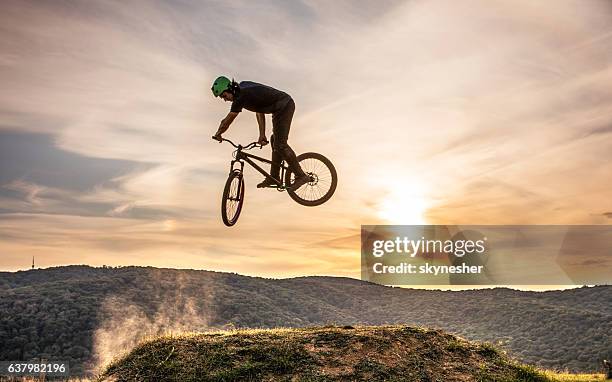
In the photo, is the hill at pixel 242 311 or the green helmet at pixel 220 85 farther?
the hill at pixel 242 311

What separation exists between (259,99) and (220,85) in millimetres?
1361

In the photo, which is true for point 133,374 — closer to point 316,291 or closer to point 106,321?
point 106,321

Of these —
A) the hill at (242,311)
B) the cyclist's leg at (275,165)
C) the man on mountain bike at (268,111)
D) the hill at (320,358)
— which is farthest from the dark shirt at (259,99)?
the hill at (242,311)

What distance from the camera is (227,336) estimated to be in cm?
2017

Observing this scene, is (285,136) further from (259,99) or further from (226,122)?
(226,122)

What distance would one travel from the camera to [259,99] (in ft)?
53.1

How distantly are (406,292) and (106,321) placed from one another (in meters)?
62.3

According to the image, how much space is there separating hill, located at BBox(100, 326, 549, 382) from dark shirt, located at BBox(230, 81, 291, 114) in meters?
7.31

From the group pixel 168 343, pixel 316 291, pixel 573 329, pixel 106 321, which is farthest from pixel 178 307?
pixel 168 343

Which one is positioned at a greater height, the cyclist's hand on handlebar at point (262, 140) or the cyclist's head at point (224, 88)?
the cyclist's head at point (224, 88)

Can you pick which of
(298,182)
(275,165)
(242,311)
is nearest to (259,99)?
(275,165)

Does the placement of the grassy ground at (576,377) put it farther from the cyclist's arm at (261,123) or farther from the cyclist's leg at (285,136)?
the cyclist's arm at (261,123)

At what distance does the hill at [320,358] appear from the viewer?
17453mm

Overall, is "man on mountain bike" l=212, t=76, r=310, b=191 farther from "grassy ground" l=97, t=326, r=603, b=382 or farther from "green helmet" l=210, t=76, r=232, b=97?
"grassy ground" l=97, t=326, r=603, b=382
